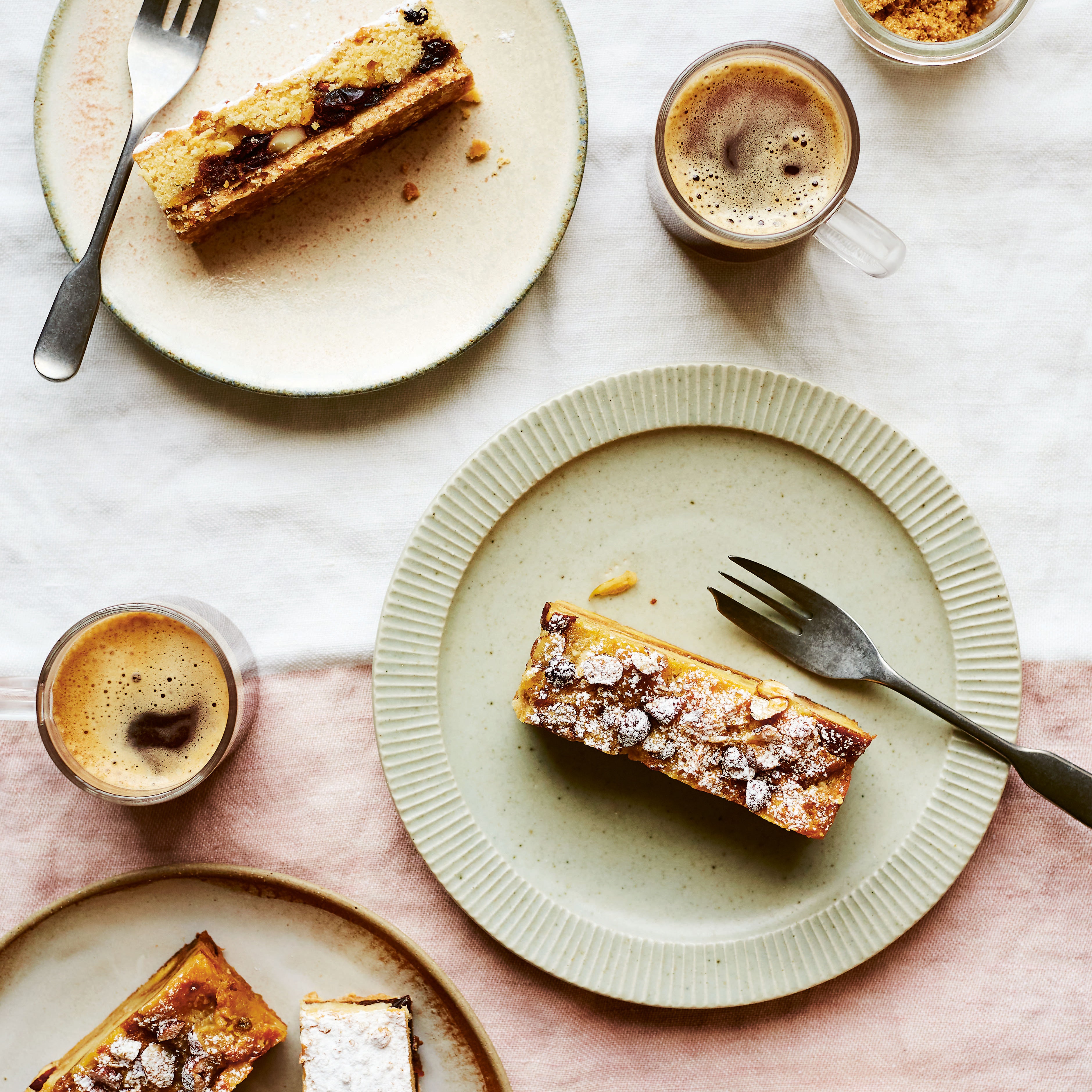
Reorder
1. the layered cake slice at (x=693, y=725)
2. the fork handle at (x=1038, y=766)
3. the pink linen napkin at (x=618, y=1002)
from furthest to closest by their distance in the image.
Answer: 1. the pink linen napkin at (x=618, y=1002)
2. the fork handle at (x=1038, y=766)
3. the layered cake slice at (x=693, y=725)

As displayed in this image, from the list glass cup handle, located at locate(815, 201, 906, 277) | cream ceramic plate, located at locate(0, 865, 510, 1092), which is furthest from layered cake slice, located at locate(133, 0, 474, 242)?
cream ceramic plate, located at locate(0, 865, 510, 1092)

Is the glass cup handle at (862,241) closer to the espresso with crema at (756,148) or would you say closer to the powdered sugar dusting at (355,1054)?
the espresso with crema at (756,148)

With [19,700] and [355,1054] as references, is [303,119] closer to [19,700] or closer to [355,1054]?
[19,700]

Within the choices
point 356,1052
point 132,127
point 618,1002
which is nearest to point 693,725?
point 618,1002

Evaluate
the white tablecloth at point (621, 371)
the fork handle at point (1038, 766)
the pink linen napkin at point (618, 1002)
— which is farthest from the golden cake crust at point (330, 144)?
the fork handle at point (1038, 766)

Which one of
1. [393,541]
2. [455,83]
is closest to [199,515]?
[393,541]

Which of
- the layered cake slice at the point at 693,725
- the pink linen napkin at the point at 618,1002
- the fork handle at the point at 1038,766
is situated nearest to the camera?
the layered cake slice at the point at 693,725
